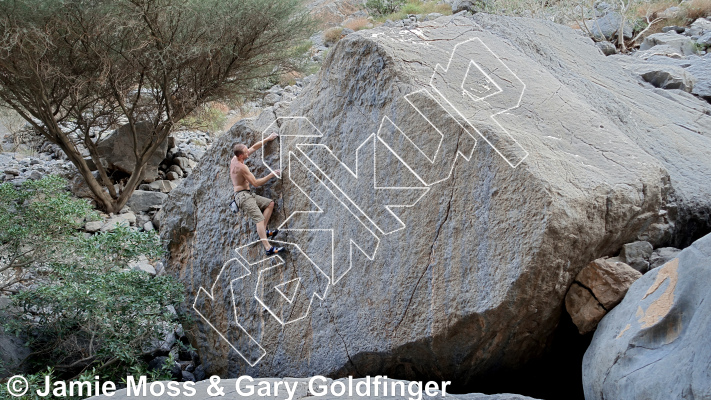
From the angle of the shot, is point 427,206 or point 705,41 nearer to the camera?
point 427,206

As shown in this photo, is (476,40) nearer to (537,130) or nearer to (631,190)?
(537,130)

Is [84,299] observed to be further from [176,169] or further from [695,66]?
[695,66]

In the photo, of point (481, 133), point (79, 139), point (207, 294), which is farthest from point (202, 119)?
point (481, 133)

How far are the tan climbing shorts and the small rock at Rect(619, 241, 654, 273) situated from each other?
8.75 feet

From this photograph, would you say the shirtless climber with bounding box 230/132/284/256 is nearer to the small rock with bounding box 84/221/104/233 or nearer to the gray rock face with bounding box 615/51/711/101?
the gray rock face with bounding box 615/51/711/101

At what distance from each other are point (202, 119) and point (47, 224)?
5.58 meters

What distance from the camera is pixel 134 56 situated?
30.3 feet

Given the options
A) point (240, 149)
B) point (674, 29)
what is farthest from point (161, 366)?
point (674, 29)

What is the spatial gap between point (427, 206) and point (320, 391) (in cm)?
139

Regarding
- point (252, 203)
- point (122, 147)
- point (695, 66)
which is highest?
point (252, 203)

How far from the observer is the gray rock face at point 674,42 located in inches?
400

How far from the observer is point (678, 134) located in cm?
497

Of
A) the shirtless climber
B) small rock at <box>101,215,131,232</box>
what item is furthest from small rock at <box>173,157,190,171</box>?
the shirtless climber

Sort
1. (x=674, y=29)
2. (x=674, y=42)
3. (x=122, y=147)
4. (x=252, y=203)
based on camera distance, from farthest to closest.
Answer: (x=674, y=29), (x=122, y=147), (x=674, y=42), (x=252, y=203)
